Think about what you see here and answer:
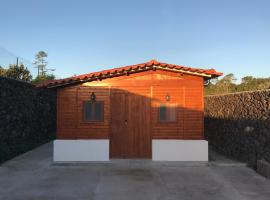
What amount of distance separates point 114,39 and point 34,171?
13.4 m

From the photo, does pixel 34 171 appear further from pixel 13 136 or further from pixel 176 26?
pixel 176 26

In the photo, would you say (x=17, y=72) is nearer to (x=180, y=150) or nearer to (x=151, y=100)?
(x=151, y=100)

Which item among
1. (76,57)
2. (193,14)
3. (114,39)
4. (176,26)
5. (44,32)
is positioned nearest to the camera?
(193,14)

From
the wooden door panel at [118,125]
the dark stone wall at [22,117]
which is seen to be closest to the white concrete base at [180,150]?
the wooden door panel at [118,125]

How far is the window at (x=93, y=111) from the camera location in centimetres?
928

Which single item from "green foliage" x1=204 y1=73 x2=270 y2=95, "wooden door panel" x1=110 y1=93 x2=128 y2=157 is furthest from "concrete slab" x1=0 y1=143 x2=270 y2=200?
"green foliage" x1=204 y1=73 x2=270 y2=95

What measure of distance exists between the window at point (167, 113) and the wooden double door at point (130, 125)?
44cm

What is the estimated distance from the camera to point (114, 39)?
19.5 metres

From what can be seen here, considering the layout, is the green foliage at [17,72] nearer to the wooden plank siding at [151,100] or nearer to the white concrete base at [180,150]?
the wooden plank siding at [151,100]

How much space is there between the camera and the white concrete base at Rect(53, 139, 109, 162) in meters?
9.05

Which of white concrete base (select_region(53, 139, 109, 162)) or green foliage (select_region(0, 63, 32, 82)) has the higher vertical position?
green foliage (select_region(0, 63, 32, 82))

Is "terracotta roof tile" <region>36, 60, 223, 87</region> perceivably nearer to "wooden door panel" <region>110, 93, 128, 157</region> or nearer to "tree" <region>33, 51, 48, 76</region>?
"wooden door panel" <region>110, 93, 128, 157</region>

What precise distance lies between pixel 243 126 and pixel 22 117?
8.74 meters

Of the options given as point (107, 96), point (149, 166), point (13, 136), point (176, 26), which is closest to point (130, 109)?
point (107, 96)
